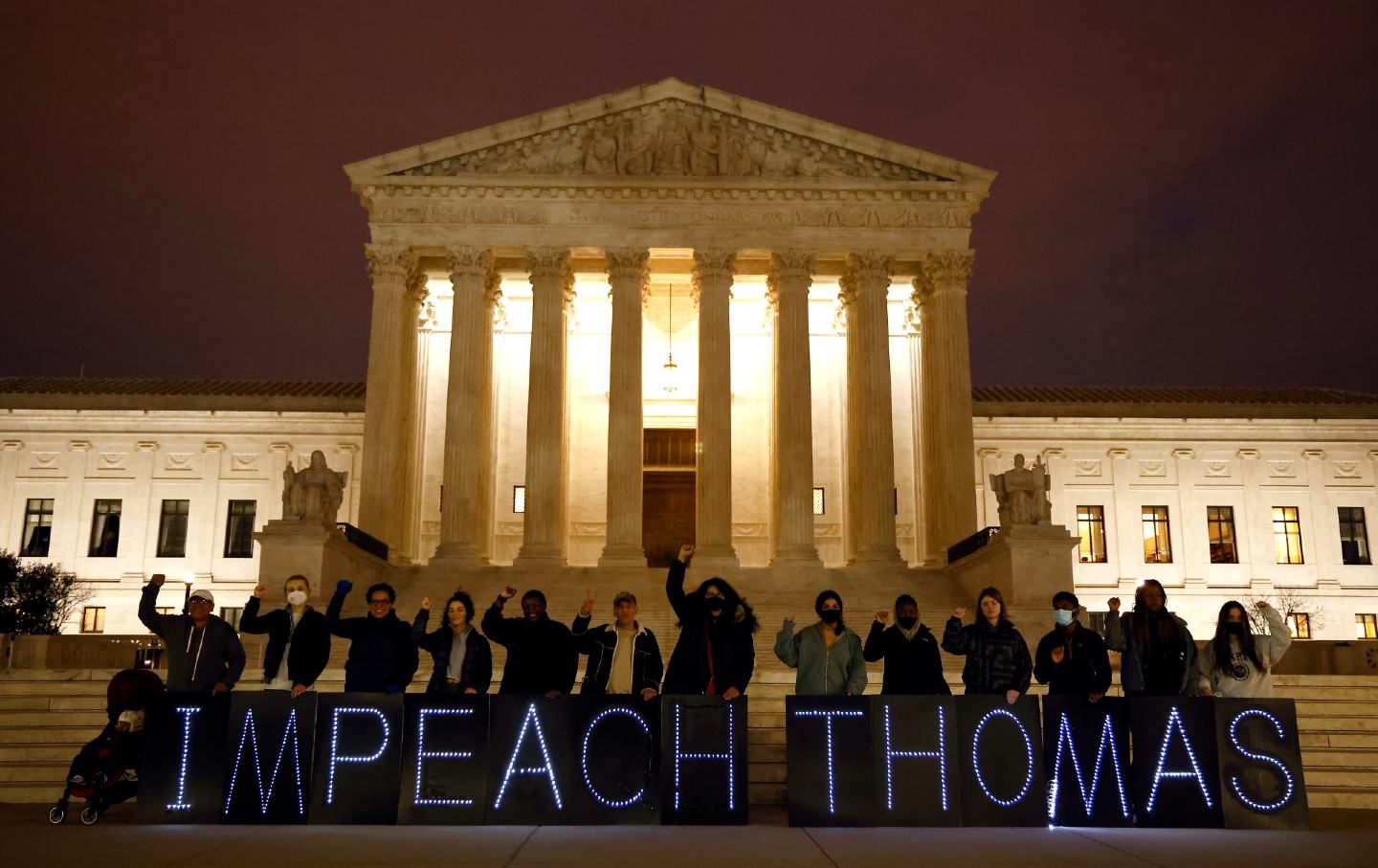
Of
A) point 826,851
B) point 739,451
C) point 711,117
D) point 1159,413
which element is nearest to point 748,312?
point 739,451

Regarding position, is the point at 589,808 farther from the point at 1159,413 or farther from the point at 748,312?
the point at 1159,413

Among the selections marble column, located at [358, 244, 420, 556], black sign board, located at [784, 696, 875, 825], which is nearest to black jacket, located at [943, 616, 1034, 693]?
black sign board, located at [784, 696, 875, 825]

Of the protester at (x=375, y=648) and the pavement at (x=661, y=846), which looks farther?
the protester at (x=375, y=648)

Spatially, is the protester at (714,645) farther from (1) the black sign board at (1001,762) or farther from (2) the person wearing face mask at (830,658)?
(1) the black sign board at (1001,762)

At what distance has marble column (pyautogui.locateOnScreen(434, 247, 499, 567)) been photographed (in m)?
33.8

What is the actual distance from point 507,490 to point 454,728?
97.4 ft

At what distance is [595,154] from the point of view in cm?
3622

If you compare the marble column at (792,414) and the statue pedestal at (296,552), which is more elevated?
the marble column at (792,414)

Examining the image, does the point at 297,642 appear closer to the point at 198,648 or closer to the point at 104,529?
the point at 198,648

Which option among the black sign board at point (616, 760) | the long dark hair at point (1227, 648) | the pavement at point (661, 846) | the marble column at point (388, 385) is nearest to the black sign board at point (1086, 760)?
the pavement at point (661, 846)

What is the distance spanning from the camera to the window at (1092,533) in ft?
150

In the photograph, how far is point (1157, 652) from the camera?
1290cm

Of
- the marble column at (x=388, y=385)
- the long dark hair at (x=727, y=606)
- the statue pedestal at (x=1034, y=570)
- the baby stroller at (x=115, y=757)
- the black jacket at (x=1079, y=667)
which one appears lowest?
the baby stroller at (x=115, y=757)

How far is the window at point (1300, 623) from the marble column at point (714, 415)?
2478cm
